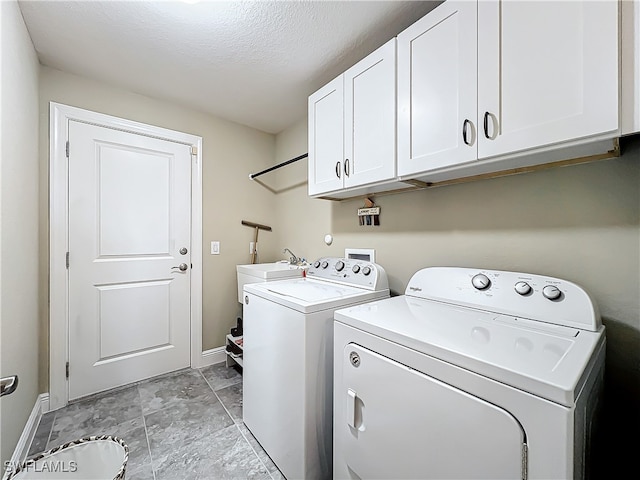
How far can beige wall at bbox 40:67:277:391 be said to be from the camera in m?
2.24

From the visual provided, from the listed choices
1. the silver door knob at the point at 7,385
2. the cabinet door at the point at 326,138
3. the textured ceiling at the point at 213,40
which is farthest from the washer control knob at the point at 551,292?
the silver door knob at the point at 7,385

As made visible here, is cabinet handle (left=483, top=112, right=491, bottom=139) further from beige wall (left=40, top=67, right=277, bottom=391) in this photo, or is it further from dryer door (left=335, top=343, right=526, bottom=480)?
beige wall (left=40, top=67, right=277, bottom=391)

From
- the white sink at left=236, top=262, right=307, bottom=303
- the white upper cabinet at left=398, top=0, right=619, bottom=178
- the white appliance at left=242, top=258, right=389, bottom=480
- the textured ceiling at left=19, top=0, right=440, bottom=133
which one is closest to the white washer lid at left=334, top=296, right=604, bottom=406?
the white appliance at left=242, top=258, right=389, bottom=480

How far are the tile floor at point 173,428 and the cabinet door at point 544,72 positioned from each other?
6.38 feet

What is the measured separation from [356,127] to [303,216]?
3.84ft

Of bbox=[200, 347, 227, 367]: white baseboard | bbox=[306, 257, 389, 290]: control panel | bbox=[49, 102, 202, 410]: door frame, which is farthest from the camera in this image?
bbox=[200, 347, 227, 367]: white baseboard

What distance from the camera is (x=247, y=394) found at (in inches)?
68.2

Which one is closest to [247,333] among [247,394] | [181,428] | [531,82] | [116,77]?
[247,394]

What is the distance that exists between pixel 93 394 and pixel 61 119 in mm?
2041

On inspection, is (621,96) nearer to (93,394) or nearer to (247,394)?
(247,394)

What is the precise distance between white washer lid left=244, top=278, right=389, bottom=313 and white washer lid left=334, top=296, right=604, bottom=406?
0.17 meters

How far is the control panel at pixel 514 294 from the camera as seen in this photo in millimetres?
986

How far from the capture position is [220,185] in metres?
2.71

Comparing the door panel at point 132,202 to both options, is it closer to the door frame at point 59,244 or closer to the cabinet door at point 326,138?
the door frame at point 59,244
